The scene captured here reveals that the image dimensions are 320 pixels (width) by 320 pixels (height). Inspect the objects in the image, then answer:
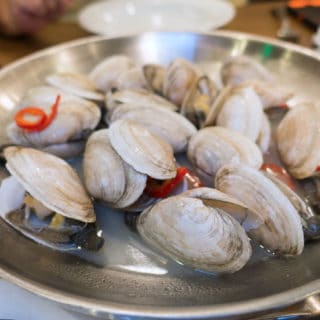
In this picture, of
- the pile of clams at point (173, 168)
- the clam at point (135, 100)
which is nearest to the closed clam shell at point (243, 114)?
the pile of clams at point (173, 168)

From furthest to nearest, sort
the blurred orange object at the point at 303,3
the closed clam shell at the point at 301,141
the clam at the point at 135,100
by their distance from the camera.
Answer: the blurred orange object at the point at 303,3 → the clam at the point at 135,100 → the closed clam shell at the point at 301,141

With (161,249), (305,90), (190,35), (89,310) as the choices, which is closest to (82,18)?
(190,35)

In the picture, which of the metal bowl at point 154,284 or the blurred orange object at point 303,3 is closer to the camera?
the metal bowl at point 154,284

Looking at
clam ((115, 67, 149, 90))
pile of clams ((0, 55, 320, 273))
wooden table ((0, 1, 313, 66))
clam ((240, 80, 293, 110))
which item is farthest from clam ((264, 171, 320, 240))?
wooden table ((0, 1, 313, 66))

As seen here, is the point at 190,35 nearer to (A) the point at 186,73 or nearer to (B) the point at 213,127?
(A) the point at 186,73

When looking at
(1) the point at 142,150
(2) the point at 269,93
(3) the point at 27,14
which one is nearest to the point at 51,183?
(1) the point at 142,150

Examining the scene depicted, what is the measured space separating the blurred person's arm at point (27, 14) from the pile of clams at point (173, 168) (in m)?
0.59

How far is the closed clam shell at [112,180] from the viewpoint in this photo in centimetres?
64

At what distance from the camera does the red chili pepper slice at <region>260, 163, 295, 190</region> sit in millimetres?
728

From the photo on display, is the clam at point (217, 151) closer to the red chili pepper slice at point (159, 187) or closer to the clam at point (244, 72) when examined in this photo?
the red chili pepper slice at point (159, 187)

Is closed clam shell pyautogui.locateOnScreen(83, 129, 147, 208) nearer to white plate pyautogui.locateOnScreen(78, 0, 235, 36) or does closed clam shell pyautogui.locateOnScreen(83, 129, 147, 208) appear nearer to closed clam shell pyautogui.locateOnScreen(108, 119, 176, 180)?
closed clam shell pyautogui.locateOnScreen(108, 119, 176, 180)

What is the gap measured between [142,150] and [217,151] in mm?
144

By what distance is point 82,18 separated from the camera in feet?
4.73

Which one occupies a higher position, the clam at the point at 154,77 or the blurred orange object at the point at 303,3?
the blurred orange object at the point at 303,3
